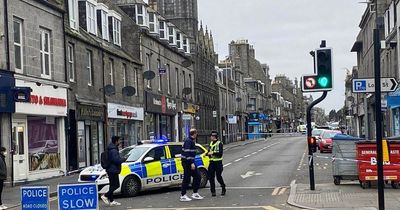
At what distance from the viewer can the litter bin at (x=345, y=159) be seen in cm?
1753

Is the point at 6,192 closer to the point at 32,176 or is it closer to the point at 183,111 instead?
the point at 32,176

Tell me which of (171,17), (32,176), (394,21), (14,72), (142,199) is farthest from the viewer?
(171,17)

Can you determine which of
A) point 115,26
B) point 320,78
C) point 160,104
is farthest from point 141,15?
point 320,78

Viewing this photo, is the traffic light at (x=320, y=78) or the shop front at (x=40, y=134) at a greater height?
the traffic light at (x=320, y=78)

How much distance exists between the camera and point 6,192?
20.2 meters

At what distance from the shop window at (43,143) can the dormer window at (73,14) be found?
217 inches

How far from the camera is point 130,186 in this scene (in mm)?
17234

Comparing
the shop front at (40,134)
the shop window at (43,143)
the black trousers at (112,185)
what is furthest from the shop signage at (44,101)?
the black trousers at (112,185)

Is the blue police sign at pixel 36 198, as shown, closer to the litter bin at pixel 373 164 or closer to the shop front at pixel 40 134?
the litter bin at pixel 373 164

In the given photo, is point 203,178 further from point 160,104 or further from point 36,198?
point 160,104

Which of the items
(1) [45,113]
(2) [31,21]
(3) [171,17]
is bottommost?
(1) [45,113]

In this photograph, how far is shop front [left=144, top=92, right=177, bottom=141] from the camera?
41.3 metres

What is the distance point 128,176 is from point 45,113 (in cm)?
903

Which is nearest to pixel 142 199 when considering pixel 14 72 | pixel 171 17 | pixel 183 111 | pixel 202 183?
pixel 202 183
